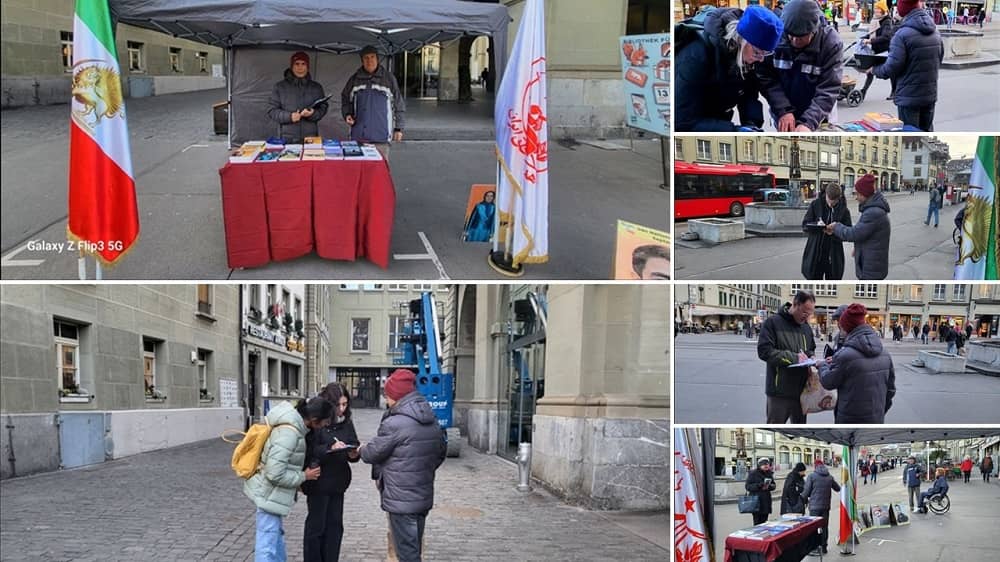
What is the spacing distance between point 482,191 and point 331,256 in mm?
1415

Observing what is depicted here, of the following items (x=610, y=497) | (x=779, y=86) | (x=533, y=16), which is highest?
(x=533, y=16)

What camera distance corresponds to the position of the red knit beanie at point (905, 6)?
17.9ft

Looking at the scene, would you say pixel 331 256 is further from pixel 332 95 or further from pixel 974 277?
pixel 974 277

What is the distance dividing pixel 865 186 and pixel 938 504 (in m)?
1.91

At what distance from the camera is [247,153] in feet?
23.5

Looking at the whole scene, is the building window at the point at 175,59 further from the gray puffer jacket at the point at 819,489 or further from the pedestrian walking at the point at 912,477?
the pedestrian walking at the point at 912,477

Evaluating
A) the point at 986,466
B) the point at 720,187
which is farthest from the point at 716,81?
the point at 986,466

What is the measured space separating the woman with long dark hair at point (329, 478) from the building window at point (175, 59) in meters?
22.0

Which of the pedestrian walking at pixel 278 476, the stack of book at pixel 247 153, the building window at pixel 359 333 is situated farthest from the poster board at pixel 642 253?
the stack of book at pixel 247 153

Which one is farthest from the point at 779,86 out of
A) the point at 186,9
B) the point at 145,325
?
the point at 145,325

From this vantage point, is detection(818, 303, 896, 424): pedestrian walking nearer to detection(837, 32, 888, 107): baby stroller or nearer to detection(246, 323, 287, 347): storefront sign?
detection(837, 32, 888, 107): baby stroller

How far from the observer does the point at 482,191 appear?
24.2ft

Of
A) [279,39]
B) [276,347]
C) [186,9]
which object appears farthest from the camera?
[279,39]

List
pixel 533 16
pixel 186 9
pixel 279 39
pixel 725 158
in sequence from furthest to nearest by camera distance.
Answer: pixel 279 39, pixel 186 9, pixel 533 16, pixel 725 158
